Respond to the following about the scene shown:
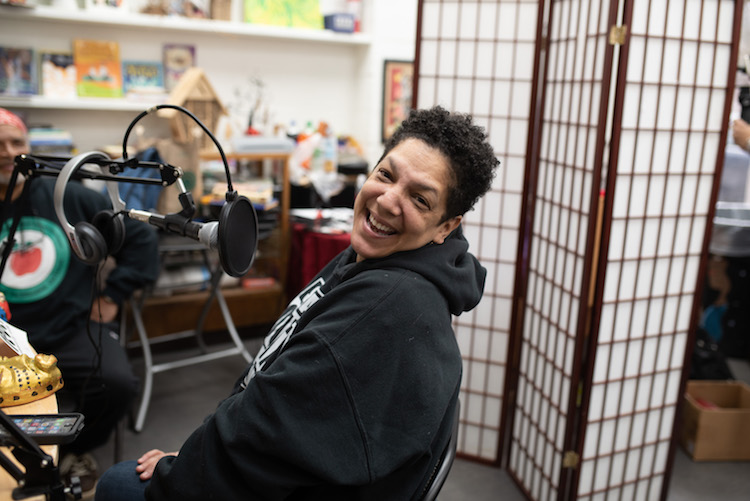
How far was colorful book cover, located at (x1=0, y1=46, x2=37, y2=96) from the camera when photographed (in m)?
3.20

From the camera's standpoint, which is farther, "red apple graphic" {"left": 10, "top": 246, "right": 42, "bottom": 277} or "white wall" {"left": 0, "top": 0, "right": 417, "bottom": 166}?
"white wall" {"left": 0, "top": 0, "right": 417, "bottom": 166}

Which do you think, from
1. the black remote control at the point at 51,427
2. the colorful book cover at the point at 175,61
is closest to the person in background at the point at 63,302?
the black remote control at the point at 51,427

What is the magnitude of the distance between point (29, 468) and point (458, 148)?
893 mm

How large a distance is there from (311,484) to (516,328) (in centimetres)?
149

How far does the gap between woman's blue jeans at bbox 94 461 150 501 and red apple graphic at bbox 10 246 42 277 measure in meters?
1.08

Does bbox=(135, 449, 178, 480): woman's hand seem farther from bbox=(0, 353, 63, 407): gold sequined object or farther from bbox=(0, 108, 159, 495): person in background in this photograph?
bbox=(0, 108, 159, 495): person in background

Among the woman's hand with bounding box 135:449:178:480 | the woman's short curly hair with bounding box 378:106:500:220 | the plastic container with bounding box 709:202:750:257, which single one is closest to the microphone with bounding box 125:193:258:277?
the woman's short curly hair with bounding box 378:106:500:220

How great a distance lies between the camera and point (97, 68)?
343 cm

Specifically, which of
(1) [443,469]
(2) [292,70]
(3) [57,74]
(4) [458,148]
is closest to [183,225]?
(4) [458,148]

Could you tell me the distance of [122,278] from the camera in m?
2.48

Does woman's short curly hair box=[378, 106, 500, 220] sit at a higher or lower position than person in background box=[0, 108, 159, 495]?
higher

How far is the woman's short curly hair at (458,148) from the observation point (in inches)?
45.6

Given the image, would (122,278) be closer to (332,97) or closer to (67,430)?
(67,430)

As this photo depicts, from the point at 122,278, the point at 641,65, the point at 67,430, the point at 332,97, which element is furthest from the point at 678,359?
the point at 332,97
